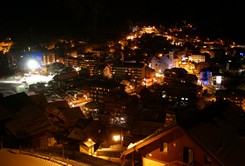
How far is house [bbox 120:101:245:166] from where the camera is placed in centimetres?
428

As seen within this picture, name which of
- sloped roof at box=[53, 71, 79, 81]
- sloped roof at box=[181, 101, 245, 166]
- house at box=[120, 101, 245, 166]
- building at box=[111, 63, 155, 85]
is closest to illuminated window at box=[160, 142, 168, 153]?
house at box=[120, 101, 245, 166]

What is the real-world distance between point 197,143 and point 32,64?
138 feet

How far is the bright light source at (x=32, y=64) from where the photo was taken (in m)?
42.4

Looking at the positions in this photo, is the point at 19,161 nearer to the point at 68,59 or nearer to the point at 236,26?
the point at 68,59

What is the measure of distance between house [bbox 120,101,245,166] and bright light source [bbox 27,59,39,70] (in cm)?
3993

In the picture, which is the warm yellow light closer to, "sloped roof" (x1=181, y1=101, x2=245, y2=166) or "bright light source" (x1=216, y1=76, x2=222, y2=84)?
"sloped roof" (x1=181, y1=101, x2=245, y2=166)

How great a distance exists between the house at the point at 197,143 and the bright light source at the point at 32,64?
131ft

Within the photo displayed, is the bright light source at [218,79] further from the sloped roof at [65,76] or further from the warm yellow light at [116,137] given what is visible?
the warm yellow light at [116,137]

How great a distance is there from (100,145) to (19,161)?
6.65 metres

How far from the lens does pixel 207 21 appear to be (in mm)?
65750

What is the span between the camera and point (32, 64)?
43.0 metres

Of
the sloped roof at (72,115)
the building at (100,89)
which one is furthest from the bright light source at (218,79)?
the sloped roof at (72,115)

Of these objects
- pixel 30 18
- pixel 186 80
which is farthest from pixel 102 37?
pixel 186 80

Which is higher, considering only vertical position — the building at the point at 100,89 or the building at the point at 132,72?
the building at the point at 132,72
